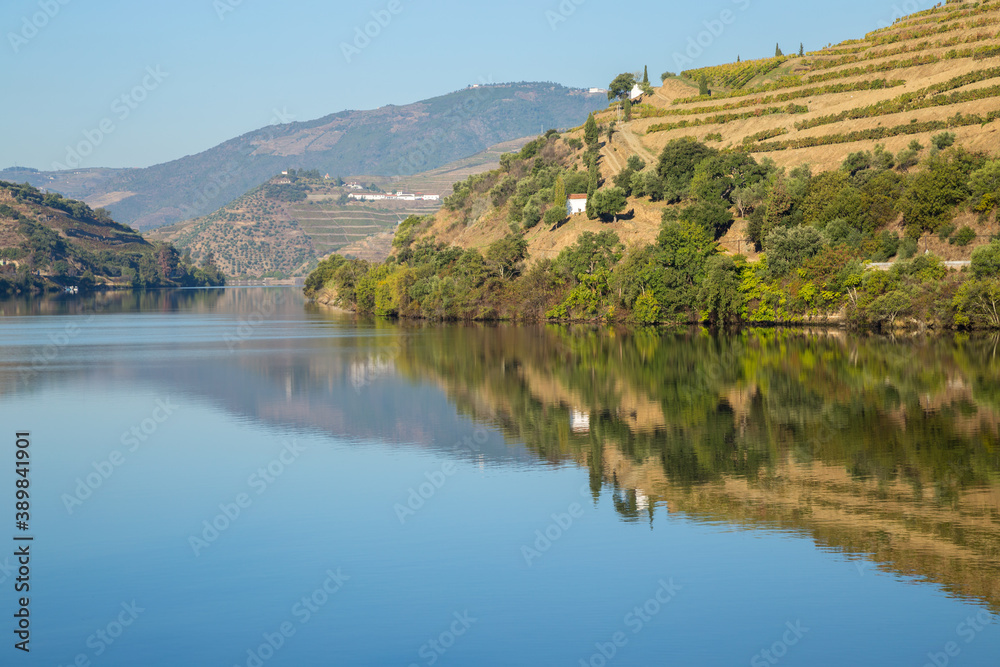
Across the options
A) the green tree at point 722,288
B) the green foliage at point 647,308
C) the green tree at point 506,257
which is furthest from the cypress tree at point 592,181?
the green tree at point 722,288

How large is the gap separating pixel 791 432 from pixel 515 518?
1360 centimetres

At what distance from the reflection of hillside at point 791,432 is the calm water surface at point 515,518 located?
142mm

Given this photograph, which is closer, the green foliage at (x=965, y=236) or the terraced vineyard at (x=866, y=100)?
the green foliage at (x=965, y=236)

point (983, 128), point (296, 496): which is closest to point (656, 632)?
point (296, 496)

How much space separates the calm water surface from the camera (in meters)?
15.8

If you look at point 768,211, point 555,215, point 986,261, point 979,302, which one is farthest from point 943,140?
point 555,215

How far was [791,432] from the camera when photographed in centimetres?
3244

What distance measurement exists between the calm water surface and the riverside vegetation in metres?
24.1

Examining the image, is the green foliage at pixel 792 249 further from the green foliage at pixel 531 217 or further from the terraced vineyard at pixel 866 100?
the green foliage at pixel 531 217

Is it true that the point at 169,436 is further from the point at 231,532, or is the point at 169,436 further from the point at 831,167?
the point at 831,167

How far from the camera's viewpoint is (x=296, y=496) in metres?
25.4

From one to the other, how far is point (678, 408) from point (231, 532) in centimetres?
2120

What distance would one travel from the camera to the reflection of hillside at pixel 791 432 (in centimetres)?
2128

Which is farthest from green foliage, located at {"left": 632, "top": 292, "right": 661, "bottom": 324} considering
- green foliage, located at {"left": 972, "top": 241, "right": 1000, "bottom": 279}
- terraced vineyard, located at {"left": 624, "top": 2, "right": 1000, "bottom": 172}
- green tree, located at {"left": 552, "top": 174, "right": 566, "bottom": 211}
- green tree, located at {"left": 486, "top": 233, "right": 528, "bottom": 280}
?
terraced vineyard, located at {"left": 624, "top": 2, "right": 1000, "bottom": 172}
